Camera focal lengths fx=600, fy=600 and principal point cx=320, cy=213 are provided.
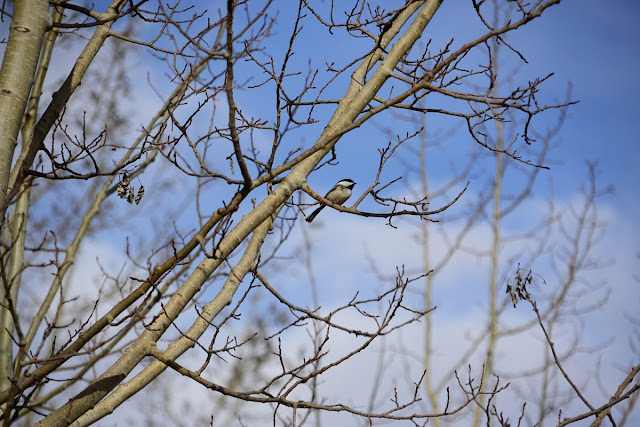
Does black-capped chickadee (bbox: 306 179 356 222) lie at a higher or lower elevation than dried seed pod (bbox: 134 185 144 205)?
higher

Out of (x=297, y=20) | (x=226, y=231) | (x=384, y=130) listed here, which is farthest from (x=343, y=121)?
(x=384, y=130)

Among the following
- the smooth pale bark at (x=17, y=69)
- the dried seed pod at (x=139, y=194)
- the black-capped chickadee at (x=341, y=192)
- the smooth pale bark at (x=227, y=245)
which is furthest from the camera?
the black-capped chickadee at (x=341, y=192)

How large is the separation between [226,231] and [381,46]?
1.62 metres

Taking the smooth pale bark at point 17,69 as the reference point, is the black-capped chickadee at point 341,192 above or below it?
above

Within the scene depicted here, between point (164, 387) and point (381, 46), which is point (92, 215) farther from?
point (164, 387)

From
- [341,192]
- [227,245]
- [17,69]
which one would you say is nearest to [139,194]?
[227,245]

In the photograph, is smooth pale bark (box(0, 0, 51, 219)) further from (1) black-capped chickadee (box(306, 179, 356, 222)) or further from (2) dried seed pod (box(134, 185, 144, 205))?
(1) black-capped chickadee (box(306, 179, 356, 222))

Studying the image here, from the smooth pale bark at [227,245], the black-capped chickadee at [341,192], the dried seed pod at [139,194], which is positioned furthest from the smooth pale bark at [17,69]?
the black-capped chickadee at [341,192]

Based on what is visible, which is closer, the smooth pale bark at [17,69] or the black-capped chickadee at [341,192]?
the smooth pale bark at [17,69]

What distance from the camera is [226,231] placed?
260cm

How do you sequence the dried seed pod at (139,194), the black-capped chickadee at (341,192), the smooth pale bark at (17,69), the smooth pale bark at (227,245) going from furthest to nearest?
the black-capped chickadee at (341,192) < the dried seed pod at (139,194) < the smooth pale bark at (17,69) < the smooth pale bark at (227,245)

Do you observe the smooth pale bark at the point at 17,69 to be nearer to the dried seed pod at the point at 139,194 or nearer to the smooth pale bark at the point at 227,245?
the dried seed pod at the point at 139,194

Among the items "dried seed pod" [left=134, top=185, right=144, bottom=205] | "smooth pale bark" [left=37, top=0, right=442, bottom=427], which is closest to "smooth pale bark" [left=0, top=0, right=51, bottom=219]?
"dried seed pod" [left=134, top=185, right=144, bottom=205]

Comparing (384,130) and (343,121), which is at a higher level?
(384,130)
